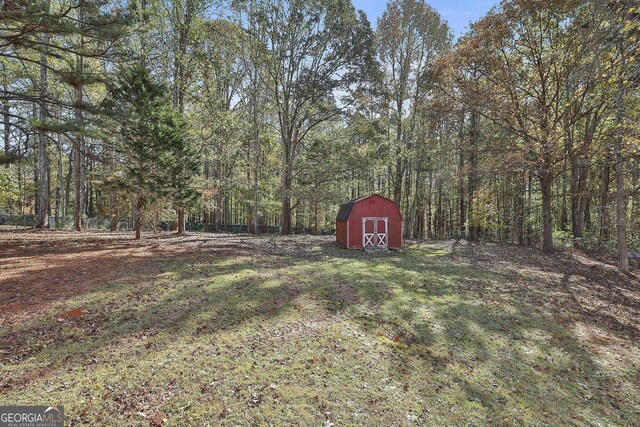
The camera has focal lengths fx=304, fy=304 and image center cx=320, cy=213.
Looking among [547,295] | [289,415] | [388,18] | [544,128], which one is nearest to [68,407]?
[289,415]

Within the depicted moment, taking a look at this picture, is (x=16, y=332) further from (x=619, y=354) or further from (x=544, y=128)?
(x=544, y=128)

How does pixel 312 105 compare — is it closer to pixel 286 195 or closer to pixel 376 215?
pixel 286 195

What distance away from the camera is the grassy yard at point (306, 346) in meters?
3.50

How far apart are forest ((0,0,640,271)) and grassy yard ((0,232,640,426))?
449 cm

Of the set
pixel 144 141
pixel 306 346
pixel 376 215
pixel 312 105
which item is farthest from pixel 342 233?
pixel 306 346

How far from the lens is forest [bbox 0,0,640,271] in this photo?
31.6ft

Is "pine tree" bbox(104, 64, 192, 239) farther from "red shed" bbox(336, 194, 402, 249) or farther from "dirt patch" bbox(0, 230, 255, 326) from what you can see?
"red shed" bbox(336, 194, 402, 249)

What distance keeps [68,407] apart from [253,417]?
194 centimetres

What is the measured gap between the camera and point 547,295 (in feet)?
26.5

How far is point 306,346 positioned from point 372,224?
11.6 meters

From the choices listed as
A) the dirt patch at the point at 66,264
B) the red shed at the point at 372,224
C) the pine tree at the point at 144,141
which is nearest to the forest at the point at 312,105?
the pine tree at the point at 144,141

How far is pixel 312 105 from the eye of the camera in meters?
18.7

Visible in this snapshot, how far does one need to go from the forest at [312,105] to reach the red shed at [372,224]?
3.79m

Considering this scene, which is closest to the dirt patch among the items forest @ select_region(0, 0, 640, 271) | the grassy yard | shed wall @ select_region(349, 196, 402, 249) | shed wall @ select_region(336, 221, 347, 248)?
the grassy yard
